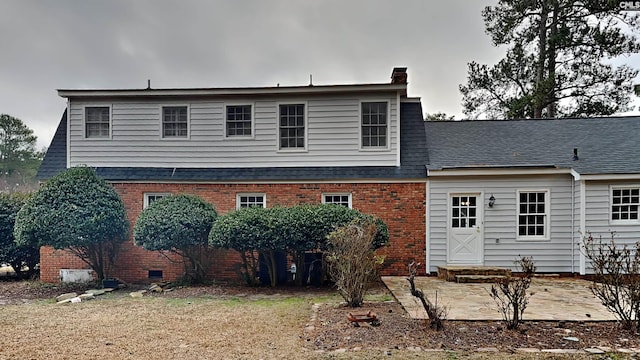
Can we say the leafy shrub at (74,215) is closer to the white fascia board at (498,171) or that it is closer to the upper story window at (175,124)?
the upper story window at (175,124)

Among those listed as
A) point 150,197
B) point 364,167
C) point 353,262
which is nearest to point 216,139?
point 150,197

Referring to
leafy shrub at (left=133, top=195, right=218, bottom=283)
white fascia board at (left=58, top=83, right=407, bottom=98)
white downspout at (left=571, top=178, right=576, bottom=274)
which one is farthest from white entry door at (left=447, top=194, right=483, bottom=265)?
leafy shrub at (left=133, top=195, right=218, bottom=283)

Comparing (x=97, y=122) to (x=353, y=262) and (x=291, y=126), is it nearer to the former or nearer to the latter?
(x=291, y=126)

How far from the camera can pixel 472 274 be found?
977cm

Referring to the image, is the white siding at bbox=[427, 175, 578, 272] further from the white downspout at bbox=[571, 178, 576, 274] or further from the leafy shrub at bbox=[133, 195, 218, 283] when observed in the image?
the leafy shrub at bbox=[133, 195, 218, 283]

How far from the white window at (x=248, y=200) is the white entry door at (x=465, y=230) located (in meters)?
5.32

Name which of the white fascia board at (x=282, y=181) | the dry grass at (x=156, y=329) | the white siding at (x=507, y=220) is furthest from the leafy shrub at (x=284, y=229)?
the white siding at (x=507, y=220)

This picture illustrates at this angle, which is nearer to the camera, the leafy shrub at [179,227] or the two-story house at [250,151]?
the leafy shrub at [179,227]

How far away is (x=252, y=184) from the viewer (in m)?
11.0

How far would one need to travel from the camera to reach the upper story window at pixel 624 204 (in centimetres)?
1008

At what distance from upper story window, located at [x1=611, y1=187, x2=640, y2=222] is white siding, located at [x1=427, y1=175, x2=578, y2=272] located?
1.03 metres

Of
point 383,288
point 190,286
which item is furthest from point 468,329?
point 190,286

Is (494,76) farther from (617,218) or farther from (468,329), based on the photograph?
(468,329)

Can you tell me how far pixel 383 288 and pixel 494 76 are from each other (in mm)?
15035
